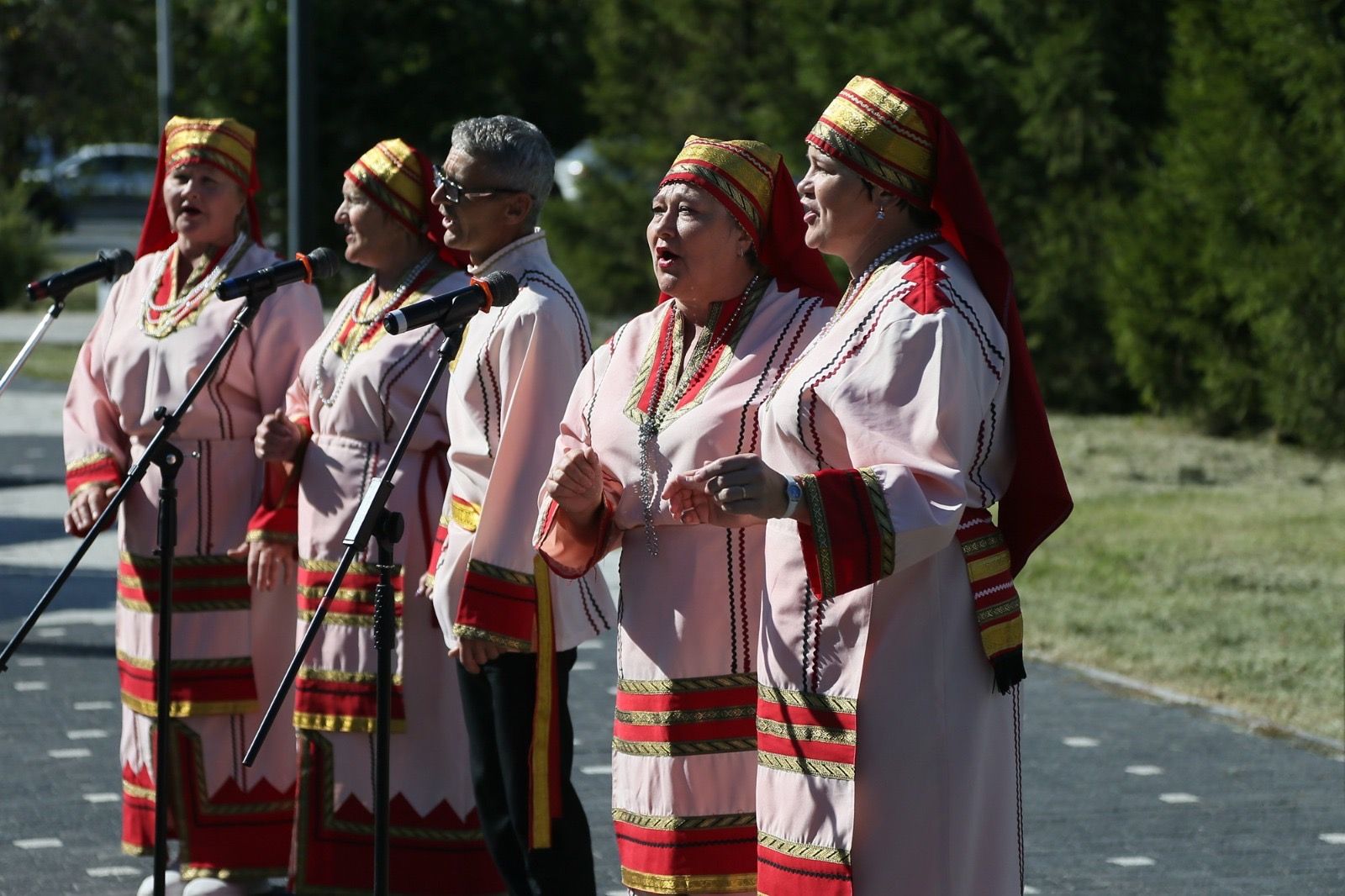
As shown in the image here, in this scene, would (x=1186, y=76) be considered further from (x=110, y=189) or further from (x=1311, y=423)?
(x=110, y=189)

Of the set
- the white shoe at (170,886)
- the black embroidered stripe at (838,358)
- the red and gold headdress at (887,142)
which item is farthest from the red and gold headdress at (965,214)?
the white shoe at (170,886)

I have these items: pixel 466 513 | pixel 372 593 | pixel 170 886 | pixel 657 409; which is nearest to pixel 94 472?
pixel 372 593

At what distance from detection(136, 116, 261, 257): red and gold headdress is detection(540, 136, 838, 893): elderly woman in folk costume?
194cm

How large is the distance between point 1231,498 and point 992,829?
9.73 meters

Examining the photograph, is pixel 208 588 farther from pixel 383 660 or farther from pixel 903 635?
pixel 903 635

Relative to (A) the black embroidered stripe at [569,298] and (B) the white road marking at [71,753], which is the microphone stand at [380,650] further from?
(B) the white road marking at [71,753]

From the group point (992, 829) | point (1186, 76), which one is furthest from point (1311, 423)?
point (992, 829)

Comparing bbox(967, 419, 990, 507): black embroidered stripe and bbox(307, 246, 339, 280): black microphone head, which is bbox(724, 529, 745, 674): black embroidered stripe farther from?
bbox(307, 246, 339, 280): black microphone head

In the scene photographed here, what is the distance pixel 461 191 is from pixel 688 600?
4.19ft

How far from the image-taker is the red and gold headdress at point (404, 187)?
205 inches

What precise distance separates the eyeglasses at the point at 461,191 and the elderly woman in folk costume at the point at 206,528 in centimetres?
104

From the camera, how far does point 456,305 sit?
4.13 m

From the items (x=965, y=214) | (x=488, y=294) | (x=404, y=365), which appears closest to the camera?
(x=965, y=214)

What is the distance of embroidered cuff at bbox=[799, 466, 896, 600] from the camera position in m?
3.29
